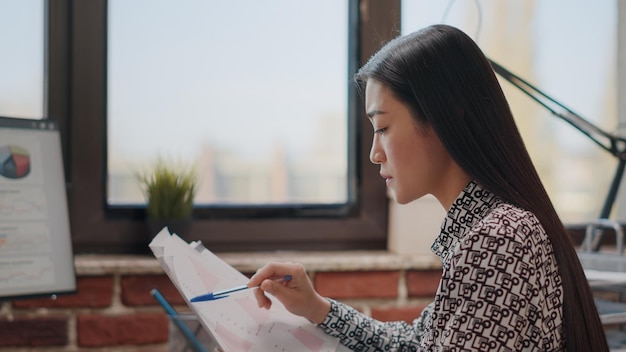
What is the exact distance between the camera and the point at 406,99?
Result: 829 mm

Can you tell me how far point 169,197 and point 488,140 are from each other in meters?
Answer: 0.71

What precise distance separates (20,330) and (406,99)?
0.83 meters

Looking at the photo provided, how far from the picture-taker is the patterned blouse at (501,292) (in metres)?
0.70

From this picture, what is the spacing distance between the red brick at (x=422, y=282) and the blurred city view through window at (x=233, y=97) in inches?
9.4

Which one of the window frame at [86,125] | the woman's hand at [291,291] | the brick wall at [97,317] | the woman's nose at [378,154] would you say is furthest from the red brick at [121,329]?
the woman's nose at [378,154]

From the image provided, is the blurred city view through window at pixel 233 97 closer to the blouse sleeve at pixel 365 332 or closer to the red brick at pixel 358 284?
the red brick at pixel 358 284

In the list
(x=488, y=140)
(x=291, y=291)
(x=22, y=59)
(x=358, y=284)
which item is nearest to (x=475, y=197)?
(x=488, y=140)

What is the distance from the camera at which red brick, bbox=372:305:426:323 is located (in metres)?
1.38

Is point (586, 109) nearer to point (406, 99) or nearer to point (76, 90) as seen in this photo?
point (406, 99)

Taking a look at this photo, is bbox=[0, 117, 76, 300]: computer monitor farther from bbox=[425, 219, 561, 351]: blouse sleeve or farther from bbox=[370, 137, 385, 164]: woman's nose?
bbox=[425, 219, 561, 351]: blouse sleeve

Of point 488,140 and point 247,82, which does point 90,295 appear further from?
point 488,140

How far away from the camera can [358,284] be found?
1.37 meters

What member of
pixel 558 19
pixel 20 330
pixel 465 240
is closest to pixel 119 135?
pixel 20 330

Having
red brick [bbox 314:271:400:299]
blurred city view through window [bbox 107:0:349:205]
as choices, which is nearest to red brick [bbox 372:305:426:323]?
red brick [bbox 314:271:400:299]
